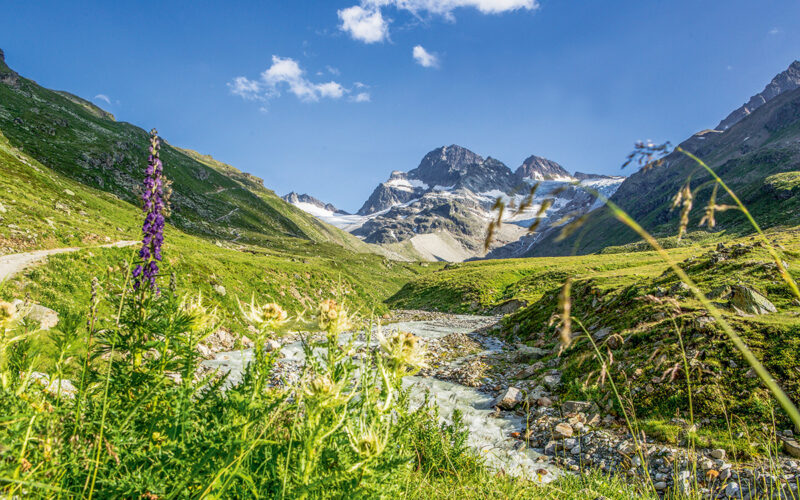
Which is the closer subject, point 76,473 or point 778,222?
point 76,473

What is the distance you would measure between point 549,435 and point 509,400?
2.65 m

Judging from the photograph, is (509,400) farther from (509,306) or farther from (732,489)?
(509,306)

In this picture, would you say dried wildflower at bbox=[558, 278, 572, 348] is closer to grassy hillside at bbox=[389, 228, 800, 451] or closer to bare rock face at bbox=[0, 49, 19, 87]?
grassy hillside at bbox=[389, 228, 800, 451]

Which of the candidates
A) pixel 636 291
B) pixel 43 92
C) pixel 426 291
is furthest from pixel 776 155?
pixel 43 92

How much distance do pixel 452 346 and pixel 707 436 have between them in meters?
16.2

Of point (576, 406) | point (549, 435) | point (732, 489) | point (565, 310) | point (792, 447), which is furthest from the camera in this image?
point (576, 406)

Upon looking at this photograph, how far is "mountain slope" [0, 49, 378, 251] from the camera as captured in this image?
314 feet

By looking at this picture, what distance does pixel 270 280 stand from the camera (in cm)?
→ 3584

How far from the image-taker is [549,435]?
9.95 metres

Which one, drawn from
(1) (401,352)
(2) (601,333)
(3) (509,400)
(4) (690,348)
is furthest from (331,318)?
(2) (601,333)

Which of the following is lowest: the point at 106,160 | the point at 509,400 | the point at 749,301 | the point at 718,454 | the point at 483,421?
the point at 483,421

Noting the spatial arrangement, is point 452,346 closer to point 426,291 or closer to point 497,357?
point 497,357

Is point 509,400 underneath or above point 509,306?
underneath

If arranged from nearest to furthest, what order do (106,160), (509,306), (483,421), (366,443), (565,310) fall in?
(366,443) < (565,310) < (483,421) < (509,306) < (106,160)
